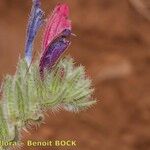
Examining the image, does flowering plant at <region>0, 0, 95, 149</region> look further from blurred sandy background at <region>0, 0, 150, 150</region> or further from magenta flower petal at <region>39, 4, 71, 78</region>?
blurred sandy background at <region>0, 0, 150, 150</region>

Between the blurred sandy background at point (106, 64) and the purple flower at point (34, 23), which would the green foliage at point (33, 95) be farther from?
the blurred sandy background at point (106, 64)

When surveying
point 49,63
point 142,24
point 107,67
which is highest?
point 142,24

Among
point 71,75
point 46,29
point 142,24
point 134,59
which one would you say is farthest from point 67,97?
point 142,24

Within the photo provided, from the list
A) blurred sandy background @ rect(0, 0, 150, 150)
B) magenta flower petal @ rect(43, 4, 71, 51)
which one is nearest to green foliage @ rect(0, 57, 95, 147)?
magenta flower petal @ rect(43, 4, 71, 51)

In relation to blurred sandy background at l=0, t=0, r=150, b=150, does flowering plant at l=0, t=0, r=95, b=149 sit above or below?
below

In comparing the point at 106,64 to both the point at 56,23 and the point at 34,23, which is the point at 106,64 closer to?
the point at 34,23

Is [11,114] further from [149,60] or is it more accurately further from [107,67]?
[149,60]

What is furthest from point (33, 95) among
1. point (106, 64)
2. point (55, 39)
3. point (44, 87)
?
point (106, 64)
